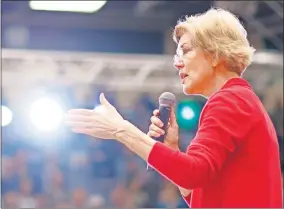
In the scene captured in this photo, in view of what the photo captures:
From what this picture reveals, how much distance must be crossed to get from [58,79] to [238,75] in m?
3.31

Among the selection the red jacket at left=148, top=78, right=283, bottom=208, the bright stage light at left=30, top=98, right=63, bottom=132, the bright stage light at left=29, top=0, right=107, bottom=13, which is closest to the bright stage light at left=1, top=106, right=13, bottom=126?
the bright stage light at left=30, top=98, right=63, bottom=132

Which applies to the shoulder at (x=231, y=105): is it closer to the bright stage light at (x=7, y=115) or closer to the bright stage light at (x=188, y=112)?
the bright stage light at (x=188, y=112)

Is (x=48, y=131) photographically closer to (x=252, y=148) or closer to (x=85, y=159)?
(x=85, y=159)

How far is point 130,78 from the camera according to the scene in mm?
4363

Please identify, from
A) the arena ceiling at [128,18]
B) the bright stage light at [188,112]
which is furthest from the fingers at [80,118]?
the arena ceiling at [128,18]

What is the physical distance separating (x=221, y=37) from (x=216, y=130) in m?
0.15

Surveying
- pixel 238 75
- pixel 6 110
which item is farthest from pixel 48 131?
pixel 238 75

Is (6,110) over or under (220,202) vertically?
under

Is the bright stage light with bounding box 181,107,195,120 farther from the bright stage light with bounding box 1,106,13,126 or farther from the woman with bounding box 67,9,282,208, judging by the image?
the woman with bounding box 67,9,282,208

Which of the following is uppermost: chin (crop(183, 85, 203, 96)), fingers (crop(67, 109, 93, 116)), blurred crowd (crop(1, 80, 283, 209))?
chin (crop(183, 85, 203, 96))

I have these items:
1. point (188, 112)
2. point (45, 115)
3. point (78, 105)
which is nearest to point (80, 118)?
point (188, 112)

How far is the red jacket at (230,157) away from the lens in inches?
35.0

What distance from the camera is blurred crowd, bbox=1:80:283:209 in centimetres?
416

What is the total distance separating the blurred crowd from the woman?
3162 mm
